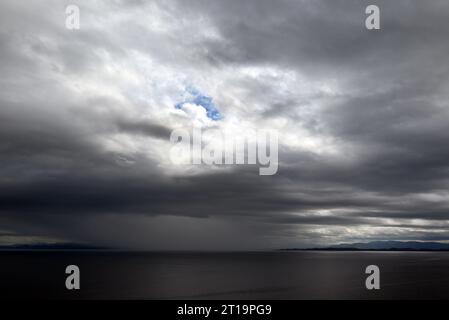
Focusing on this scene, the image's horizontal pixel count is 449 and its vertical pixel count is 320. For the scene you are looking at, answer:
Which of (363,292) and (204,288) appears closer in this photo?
(363,292)

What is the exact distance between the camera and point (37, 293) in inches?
4067
